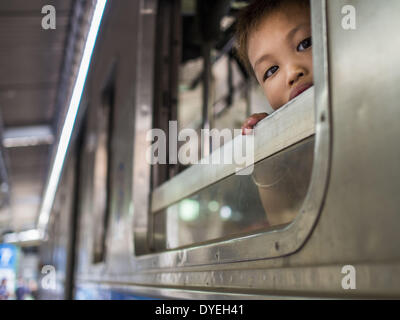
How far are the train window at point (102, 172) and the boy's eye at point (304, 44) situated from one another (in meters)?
2.56

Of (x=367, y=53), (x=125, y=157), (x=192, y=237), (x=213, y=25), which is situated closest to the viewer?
(x=367, y=53)

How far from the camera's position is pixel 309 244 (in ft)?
2.66

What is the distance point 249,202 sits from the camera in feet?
3.90

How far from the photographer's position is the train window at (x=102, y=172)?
3607 mm

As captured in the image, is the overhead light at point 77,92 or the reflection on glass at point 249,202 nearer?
the reflection on glass at point 249,202

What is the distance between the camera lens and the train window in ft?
11.8

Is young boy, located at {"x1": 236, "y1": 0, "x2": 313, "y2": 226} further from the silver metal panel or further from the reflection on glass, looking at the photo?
the silver metal panel

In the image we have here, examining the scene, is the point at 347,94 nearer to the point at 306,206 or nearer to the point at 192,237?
the point at 306,206

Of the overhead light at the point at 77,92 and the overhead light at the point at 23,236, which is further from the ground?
the overhead light at the point at 77,92

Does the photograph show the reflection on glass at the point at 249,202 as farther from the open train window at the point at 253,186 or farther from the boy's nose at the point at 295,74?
the boy's nose at the point at 295,74

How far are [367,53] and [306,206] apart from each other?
278mm

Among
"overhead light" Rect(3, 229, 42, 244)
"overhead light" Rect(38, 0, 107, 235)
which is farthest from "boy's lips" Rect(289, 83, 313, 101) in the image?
"overhead light" Rect(3, 229, 42, 244)

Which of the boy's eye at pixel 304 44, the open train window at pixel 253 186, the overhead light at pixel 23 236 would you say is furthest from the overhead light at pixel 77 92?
the overhead light at pixel 23 236
